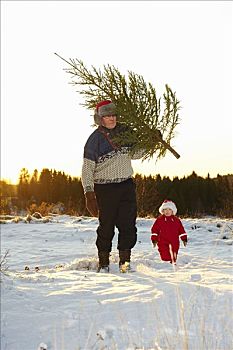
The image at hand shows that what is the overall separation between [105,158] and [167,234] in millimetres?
1526

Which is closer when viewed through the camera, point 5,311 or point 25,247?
point 5,311

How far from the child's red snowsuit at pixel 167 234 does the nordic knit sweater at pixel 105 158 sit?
4.08ft

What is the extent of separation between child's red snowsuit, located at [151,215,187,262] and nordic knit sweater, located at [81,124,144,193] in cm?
124

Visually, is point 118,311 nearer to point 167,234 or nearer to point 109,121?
point 109,121

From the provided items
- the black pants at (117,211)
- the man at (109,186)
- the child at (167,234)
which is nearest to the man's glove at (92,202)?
the man at (109,186)

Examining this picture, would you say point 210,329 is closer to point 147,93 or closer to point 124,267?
point 147,93

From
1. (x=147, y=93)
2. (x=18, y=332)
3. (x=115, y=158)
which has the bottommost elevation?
(x=18, y=332)

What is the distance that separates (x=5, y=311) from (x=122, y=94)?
76.3 inches

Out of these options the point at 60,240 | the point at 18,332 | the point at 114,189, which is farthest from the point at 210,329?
the point at 60,240

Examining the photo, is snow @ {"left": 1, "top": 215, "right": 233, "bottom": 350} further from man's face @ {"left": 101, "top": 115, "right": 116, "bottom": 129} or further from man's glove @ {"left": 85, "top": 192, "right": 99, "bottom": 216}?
man's face @ {"left": 101, "top": 115, "right": 116, "bottom": 129}

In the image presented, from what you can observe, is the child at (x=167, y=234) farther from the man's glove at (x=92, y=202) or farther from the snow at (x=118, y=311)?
the man's glove at (x=92, y=202)

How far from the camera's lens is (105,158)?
5.21 meters

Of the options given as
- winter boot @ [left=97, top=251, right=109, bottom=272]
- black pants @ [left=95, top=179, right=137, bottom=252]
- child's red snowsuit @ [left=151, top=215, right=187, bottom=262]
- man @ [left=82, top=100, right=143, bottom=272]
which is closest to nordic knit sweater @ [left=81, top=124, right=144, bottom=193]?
man @ [left=82, top=100, right=143, bottom=272]

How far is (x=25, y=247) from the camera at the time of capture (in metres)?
8.98
